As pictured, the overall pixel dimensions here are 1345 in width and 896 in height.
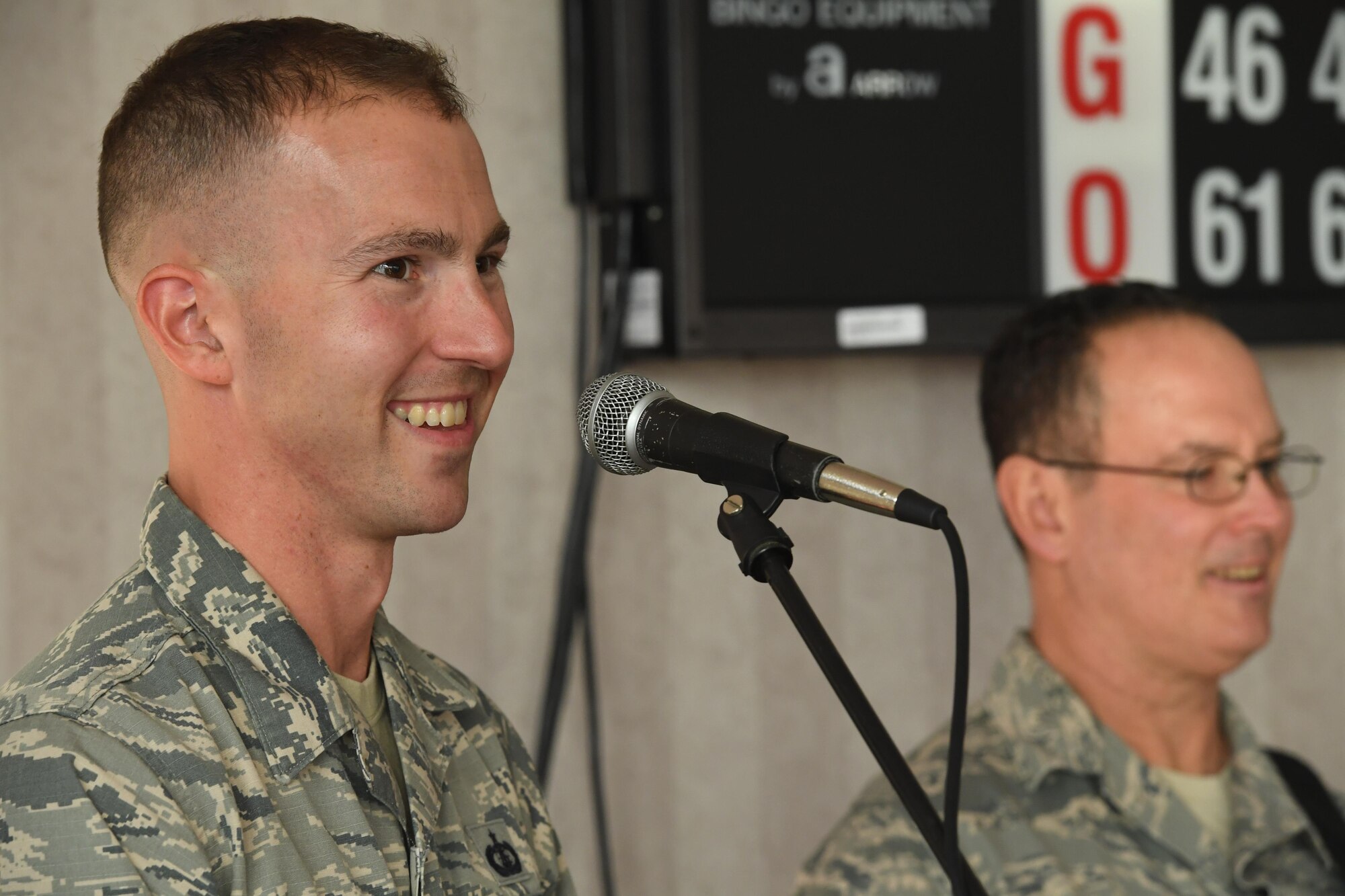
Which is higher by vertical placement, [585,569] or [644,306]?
[644,306]

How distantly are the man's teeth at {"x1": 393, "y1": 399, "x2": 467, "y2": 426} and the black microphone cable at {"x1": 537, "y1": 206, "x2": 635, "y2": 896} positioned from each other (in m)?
1.16

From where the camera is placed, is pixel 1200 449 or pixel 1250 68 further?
pixel 1250 68

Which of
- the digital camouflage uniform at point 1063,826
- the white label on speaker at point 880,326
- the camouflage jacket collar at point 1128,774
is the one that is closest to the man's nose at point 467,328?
the digital camouflage uniform at point 1063,826

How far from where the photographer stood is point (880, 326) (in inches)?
98.6

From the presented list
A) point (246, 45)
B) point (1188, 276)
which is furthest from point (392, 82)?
point (1188, 276)

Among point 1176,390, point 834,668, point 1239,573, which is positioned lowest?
point 1239,573

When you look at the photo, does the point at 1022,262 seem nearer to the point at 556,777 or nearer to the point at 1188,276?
the point at 1188,276

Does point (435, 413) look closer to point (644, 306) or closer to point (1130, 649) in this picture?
point (1130, 649)

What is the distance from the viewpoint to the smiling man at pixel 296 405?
1142mm

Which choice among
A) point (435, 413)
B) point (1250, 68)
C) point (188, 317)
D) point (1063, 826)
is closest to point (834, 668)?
point (435, 413)

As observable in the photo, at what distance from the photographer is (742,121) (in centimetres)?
241

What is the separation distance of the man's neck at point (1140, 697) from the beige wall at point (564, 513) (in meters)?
0.72

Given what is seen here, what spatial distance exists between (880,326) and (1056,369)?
20.4 inches

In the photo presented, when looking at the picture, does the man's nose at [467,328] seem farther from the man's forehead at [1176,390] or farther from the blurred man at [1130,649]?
the man's forehead at [1176,390]
